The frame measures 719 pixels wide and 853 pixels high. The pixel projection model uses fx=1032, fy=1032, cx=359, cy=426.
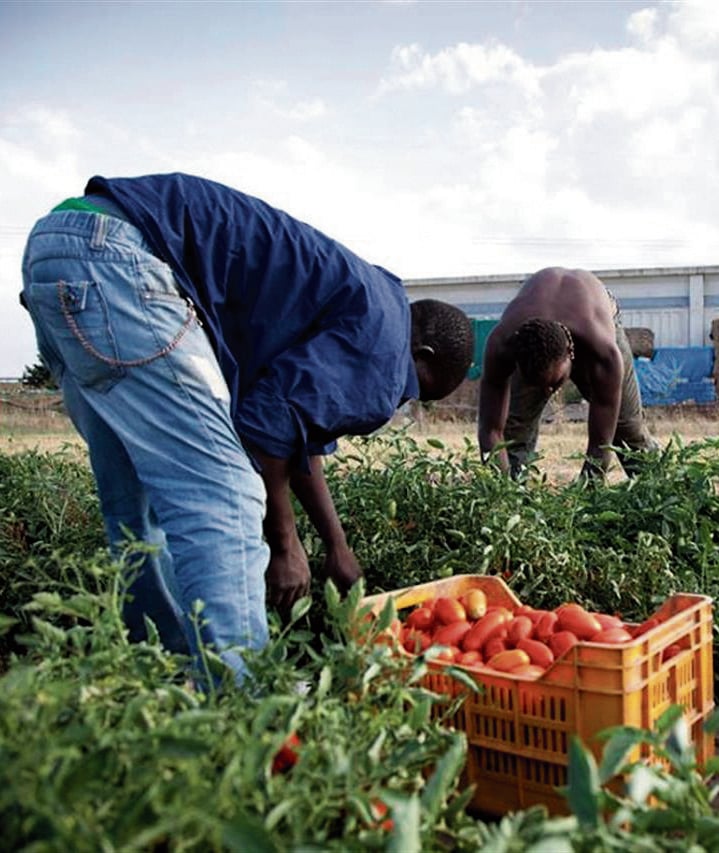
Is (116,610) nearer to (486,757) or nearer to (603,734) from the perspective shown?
(603,734)

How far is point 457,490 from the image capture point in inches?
128

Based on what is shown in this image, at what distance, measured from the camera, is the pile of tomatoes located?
2.21m

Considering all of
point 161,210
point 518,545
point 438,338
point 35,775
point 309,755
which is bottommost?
point 518,545

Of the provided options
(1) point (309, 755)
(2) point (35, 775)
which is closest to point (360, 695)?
(1) point (309, 755)

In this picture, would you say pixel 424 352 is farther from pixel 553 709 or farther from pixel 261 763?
pixel 261 763

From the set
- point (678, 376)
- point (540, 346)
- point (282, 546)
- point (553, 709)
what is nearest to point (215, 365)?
point (282, 546)

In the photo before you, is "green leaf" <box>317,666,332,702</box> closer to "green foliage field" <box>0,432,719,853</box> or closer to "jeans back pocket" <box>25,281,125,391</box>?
"green foliage field" <box>0,432,719,853</box>

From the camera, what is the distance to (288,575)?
252 centimetres

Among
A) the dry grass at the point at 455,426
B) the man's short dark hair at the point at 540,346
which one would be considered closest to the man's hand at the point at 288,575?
the man's short dark hair at the point at 540,346

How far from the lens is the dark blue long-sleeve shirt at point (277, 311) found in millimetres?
2320

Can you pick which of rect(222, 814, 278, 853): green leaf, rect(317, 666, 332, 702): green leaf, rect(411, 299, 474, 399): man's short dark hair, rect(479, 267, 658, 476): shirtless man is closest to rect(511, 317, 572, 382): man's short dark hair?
rect(479, 267, 658, 476): shirtless man

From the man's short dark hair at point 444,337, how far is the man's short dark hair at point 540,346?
1582mm

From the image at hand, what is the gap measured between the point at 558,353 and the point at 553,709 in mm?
2439

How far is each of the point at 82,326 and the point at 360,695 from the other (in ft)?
3.38
